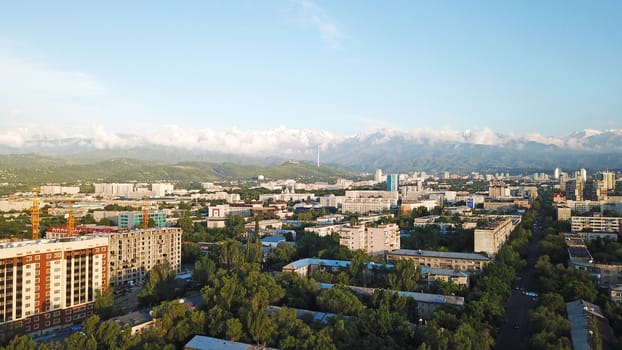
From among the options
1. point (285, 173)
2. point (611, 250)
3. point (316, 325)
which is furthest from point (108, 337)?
point (285, 173)

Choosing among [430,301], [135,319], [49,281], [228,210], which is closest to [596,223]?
[430,301]

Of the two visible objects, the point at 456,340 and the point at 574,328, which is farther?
the point at 574,328

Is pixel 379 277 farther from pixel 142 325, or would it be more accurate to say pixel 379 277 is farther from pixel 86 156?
pixel 86 156

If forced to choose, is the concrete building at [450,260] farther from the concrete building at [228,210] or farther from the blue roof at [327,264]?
the concrete building at [228,210]

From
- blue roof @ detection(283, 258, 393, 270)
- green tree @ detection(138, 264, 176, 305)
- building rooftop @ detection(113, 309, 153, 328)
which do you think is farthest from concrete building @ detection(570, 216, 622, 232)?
building rooftop @ detection(113, 309, 153, 328)

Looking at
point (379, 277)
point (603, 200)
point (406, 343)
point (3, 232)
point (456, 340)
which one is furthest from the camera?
point (603, 200)

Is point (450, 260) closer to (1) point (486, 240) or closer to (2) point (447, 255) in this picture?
(2) point (447, 255)
